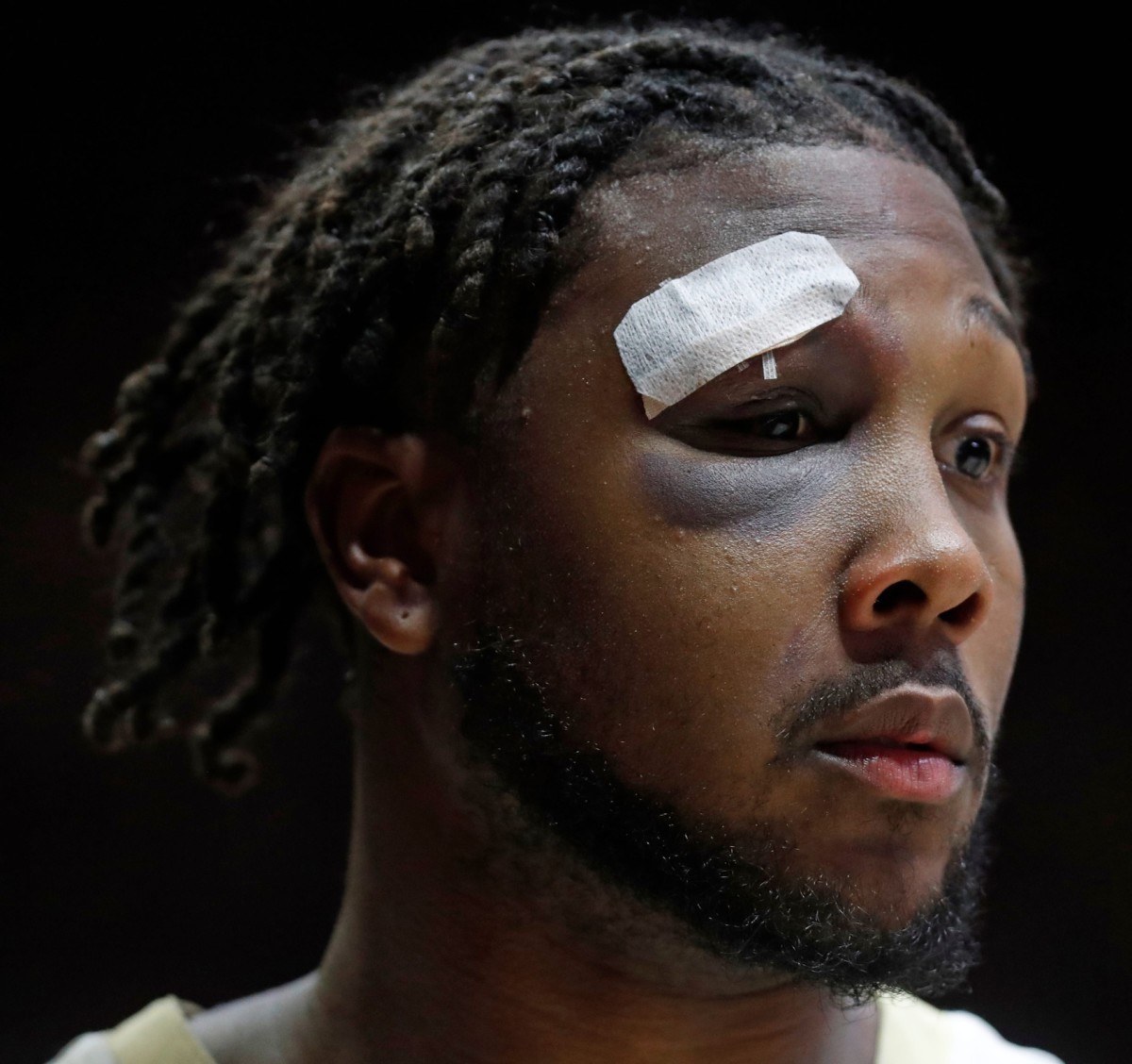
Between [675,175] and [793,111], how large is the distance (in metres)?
0.19

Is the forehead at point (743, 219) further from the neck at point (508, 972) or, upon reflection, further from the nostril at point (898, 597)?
the neck at point (508, 972)

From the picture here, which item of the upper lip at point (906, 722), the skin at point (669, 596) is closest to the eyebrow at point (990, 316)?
the skin at point (669, 596)

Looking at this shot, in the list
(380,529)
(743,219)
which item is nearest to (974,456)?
(743,219)

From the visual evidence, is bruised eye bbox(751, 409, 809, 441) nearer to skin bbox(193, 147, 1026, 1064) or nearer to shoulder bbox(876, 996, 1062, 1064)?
skin bbox(193, 147, 1026, 1064)

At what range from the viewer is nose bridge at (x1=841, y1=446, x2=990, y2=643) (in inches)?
59.9

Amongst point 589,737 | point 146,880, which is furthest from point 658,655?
point 146,880

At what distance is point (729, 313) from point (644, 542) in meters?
0.26

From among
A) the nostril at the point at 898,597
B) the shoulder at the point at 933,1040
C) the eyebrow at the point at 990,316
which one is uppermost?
the eyebrow at the point at 990,316

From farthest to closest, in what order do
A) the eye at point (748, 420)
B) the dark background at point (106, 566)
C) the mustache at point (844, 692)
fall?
the dark background at point (106, 566)
the eye at point (748, 420)
the mustache at point (844, 692)

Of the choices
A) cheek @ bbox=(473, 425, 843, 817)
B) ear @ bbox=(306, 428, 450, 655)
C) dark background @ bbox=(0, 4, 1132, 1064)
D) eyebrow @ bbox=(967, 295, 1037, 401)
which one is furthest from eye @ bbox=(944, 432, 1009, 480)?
dark background @ bbox=(0, 4, 1132, 1064)

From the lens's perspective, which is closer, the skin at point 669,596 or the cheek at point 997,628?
the skin at point 669,596

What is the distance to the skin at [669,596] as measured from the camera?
1541 millimetres

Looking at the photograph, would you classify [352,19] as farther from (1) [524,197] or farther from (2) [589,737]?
(2) [589,737]

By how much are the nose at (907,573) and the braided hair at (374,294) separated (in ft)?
1.51
